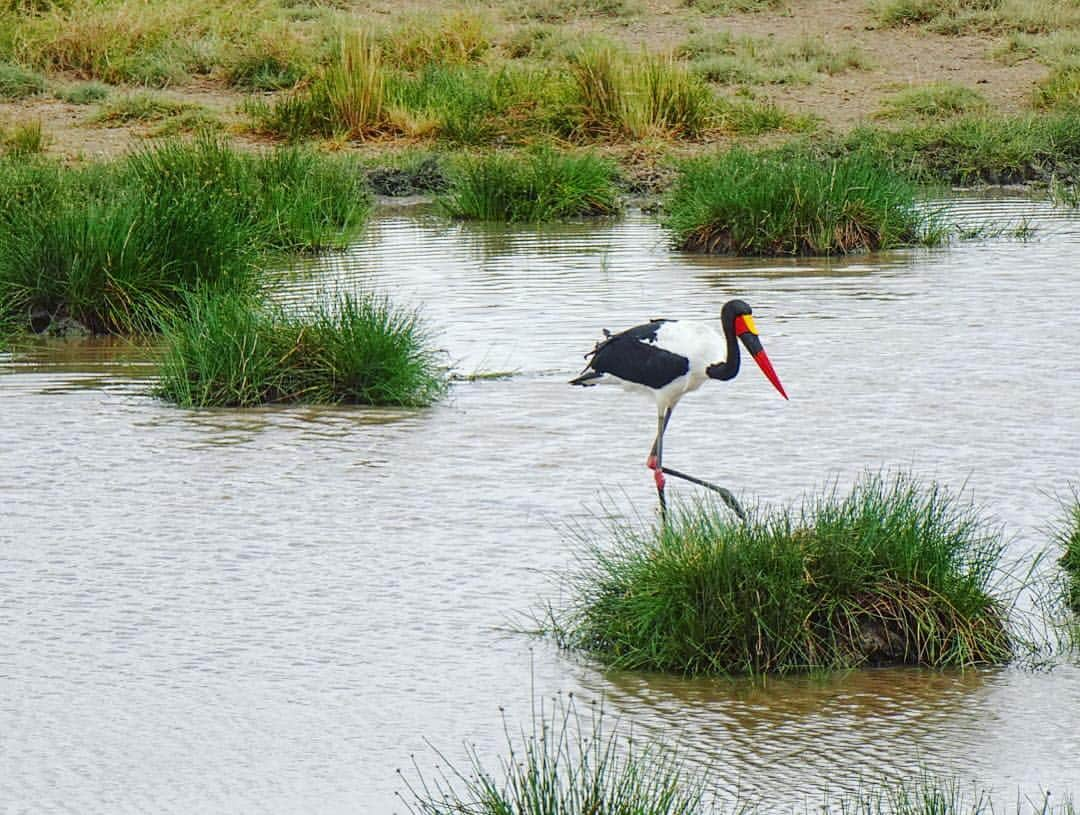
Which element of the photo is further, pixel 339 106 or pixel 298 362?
pixel 339 106

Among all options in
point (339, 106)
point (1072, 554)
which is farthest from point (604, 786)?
point (339, 106)

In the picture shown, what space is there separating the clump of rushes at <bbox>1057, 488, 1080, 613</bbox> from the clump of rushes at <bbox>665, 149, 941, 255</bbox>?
758 cm

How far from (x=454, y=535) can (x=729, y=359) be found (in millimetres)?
1400

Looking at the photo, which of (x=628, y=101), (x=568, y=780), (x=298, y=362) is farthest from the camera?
(x=628, y=101)

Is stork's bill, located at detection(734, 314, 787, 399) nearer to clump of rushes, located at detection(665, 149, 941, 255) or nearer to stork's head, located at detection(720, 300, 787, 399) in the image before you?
stork's head, located at detection(720, 300, 787, 399)

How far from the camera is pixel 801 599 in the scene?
576cm

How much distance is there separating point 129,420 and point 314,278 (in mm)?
4163

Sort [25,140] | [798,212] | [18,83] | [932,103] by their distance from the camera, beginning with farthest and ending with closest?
[18,83]
[932,103]
[25,140]
[798,212]

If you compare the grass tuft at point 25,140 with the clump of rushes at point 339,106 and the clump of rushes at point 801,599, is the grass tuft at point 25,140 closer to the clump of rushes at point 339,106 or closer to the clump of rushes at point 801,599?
the clump of rushes at point 339,106

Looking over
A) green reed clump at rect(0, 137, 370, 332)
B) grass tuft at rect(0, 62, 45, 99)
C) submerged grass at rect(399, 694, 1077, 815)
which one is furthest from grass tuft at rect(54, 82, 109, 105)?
submerged grass at rect(399, 694, 1077, 815)

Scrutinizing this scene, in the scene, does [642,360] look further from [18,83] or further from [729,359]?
[18,83]

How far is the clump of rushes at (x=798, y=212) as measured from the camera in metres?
14.4

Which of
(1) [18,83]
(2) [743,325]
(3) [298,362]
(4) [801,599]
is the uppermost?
(1) [18,83]

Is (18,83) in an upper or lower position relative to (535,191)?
upper
